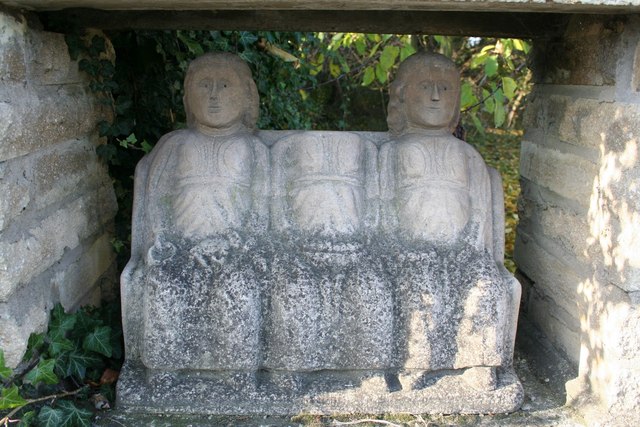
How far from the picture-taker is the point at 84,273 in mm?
2744

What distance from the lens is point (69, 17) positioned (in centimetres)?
249

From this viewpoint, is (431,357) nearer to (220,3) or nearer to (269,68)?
(220,3)

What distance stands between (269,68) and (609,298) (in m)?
2.91

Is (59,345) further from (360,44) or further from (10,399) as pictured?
(360,44)

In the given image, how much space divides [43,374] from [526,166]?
7.85ft

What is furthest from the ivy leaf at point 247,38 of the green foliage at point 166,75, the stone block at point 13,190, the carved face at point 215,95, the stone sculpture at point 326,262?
the stone block at point 13,190

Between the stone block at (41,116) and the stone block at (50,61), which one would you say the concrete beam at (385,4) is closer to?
the stone block at (50,61)

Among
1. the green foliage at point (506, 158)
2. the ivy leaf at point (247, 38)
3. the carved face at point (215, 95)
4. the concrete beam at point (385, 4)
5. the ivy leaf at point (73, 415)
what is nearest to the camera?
the concrete beam at point (385, 4)

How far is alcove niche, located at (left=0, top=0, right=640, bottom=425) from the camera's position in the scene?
2.09m

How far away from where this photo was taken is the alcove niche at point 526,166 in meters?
2.09

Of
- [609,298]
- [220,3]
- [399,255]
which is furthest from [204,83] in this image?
[609,298]

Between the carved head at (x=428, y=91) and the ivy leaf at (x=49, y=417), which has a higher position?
the carved head at (x=428, y=91)

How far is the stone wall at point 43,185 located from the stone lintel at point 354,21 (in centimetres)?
39

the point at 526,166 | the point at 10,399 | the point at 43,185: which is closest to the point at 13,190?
the point at 43,185
